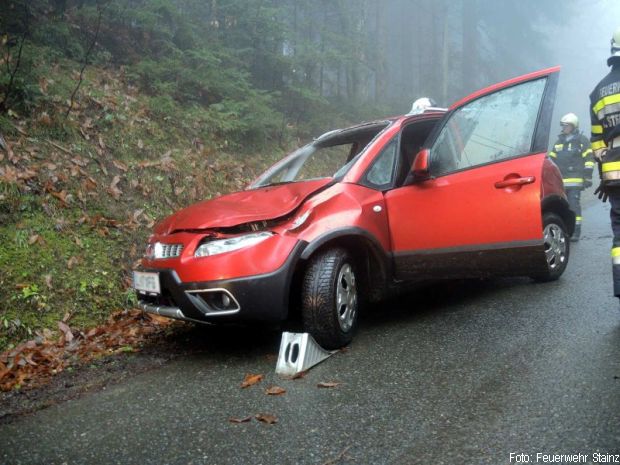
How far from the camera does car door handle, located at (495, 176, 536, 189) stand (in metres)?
3.89

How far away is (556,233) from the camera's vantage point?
496 cm

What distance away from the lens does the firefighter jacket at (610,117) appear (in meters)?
3.53

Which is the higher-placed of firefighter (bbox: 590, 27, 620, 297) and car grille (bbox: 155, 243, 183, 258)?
firefighter (bbox: 590, 27, 620, 297)

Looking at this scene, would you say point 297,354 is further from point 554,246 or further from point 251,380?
point 554,246

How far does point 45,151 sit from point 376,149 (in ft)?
14.5

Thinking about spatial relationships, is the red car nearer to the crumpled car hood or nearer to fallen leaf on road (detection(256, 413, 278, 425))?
the crumpled car hood

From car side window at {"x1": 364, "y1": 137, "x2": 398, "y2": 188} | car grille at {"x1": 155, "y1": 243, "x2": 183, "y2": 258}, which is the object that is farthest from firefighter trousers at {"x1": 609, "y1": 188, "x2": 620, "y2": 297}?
car grille at {"x1": 155, "y1": 243, "x2": 183, "y2": 258}

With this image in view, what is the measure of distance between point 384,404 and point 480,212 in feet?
6.62

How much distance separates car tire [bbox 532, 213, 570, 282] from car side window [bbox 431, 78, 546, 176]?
110 centimetres

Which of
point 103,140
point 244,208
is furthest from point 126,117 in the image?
point 244,208

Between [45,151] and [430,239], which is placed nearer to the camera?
[430,239]

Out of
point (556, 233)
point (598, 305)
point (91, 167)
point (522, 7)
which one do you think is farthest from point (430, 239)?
point (522, 7)

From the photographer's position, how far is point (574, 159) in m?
8.23

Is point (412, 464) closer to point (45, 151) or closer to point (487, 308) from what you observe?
point (487, 308)
